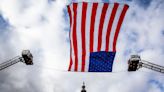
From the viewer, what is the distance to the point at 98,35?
13609 millimetres

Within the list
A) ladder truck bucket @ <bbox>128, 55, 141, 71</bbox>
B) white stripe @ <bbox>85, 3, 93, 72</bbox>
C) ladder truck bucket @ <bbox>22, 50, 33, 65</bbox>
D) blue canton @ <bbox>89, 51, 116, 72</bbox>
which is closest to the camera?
blue canton @ <bbox>89, 51, 116, 72</bbox>

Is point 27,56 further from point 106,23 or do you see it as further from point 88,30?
point 106,23

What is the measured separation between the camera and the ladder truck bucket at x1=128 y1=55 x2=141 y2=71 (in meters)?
17.6

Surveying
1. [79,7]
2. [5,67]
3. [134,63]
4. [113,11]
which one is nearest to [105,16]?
[113,11]

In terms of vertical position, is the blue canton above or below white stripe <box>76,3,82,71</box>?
below

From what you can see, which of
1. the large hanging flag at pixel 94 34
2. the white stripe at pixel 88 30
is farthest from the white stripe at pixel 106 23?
the white stripe at pixel 88 30

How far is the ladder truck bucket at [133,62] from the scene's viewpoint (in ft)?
57.8

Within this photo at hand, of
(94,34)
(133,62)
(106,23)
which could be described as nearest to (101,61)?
(94,34)

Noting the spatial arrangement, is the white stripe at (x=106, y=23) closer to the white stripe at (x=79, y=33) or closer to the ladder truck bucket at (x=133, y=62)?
the white stripe at (x=79, y=33)

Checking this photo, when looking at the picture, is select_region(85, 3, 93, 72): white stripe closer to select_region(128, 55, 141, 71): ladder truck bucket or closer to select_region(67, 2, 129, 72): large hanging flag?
select_region(67, 2, 129, 72): large hanging flag

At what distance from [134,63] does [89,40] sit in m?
5.13

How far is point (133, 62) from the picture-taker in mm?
17734

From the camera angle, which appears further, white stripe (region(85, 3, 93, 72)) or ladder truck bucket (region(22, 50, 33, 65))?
ladder truck bucket (region(22, 50, 33, 65))

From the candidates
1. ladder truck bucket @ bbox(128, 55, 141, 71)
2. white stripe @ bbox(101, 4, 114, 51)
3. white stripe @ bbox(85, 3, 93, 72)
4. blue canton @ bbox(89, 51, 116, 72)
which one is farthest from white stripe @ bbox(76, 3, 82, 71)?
ladder truck bucket @ bbox(128, 55, 141, 71)
